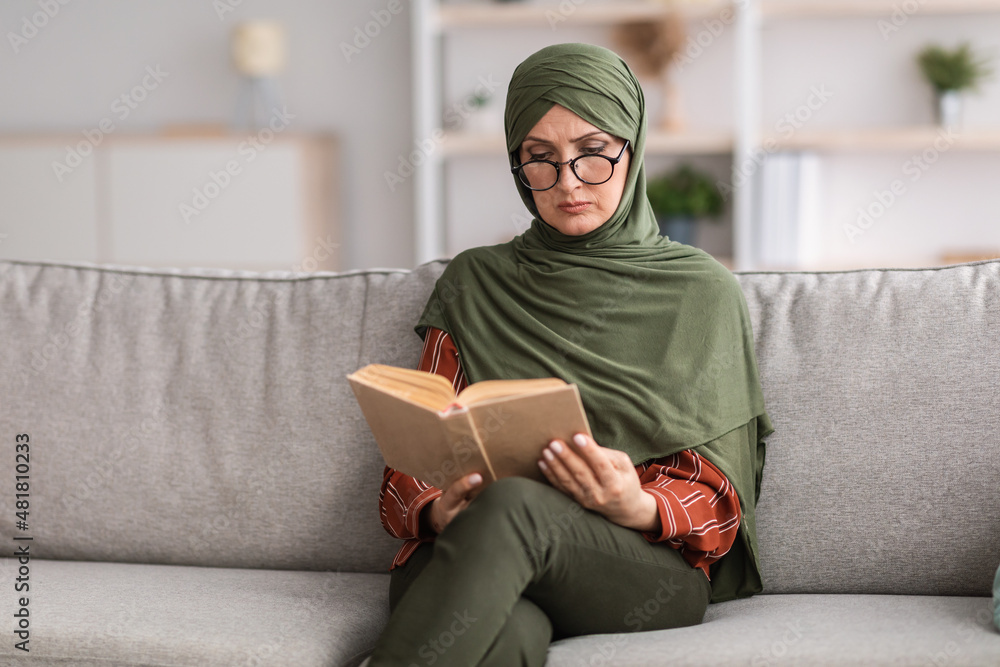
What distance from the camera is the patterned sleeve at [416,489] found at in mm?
1424

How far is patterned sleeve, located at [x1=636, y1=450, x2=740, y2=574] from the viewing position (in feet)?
4.46

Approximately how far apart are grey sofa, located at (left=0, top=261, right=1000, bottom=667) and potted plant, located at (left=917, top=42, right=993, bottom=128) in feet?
7.40

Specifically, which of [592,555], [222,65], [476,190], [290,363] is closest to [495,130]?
[476,190]

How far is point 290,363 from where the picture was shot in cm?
174

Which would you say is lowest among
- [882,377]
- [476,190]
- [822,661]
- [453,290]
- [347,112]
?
[822,661]

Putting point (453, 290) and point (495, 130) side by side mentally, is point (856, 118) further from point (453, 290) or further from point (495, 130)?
point (453, 290)

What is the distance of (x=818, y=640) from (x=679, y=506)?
0.24 meters

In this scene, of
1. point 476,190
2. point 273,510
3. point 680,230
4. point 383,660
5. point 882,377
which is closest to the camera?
point 383,660

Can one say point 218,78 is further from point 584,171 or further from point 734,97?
point 584,171

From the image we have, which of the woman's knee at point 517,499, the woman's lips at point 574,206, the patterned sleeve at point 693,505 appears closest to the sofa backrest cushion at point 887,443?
the patterned sleeve at point 693,505

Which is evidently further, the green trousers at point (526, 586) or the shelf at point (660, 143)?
the shelf at point (660, 143)

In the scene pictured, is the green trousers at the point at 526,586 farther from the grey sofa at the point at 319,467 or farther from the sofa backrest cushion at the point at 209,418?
the sofa backrest cushion at the point at 209,418

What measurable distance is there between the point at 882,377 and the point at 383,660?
91cm

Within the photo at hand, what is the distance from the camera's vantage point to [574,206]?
4.98 ft
